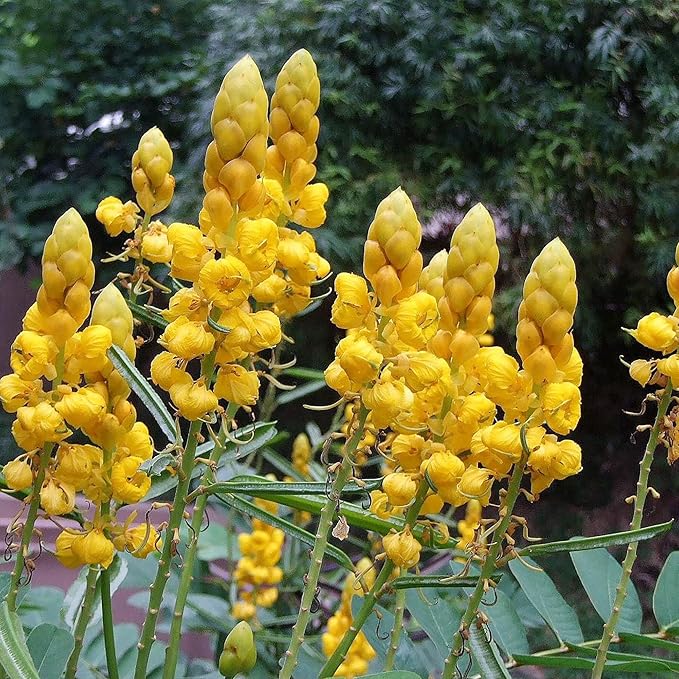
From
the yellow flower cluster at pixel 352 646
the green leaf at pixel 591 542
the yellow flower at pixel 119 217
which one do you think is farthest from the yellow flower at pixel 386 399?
the yellow flower cluster at pixel 352 646

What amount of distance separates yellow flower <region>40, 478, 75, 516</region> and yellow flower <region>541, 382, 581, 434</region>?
0.26 metres

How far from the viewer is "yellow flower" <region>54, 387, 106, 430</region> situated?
0.39 m

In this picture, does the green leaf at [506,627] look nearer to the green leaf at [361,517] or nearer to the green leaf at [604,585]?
the green leaf at [604,585]

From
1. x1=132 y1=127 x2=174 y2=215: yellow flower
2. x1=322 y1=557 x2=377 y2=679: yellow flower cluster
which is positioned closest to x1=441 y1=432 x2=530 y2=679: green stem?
x1=132 y1=127 x2=174 y2=215: yellow flower

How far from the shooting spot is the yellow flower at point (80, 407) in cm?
39

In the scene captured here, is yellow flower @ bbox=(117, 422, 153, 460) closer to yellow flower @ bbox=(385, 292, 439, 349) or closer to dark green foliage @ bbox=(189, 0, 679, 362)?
yellow flower @ bbox=(385, 292, 439, 349)

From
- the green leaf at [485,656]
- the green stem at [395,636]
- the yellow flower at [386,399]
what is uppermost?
the yellow flower at [386,399]

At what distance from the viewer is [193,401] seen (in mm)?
386

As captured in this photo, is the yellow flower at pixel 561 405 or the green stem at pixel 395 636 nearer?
the yellow flower at pixel 561 405

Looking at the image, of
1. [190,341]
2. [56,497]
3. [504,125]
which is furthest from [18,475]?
[504,125]

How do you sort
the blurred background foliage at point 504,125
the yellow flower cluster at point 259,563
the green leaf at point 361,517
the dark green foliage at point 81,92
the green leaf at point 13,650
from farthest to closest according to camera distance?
1. the dark green foliage at point 81,92
2. the blurred background foliage at point 504,125
3. the yellow flower cluster at point 259,563
4. the green leaf at point 361,517
5. the green leaf at point 13,650

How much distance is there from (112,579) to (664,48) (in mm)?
2141

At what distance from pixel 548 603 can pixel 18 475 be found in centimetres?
45

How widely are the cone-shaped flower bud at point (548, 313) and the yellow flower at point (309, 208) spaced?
17 cm
